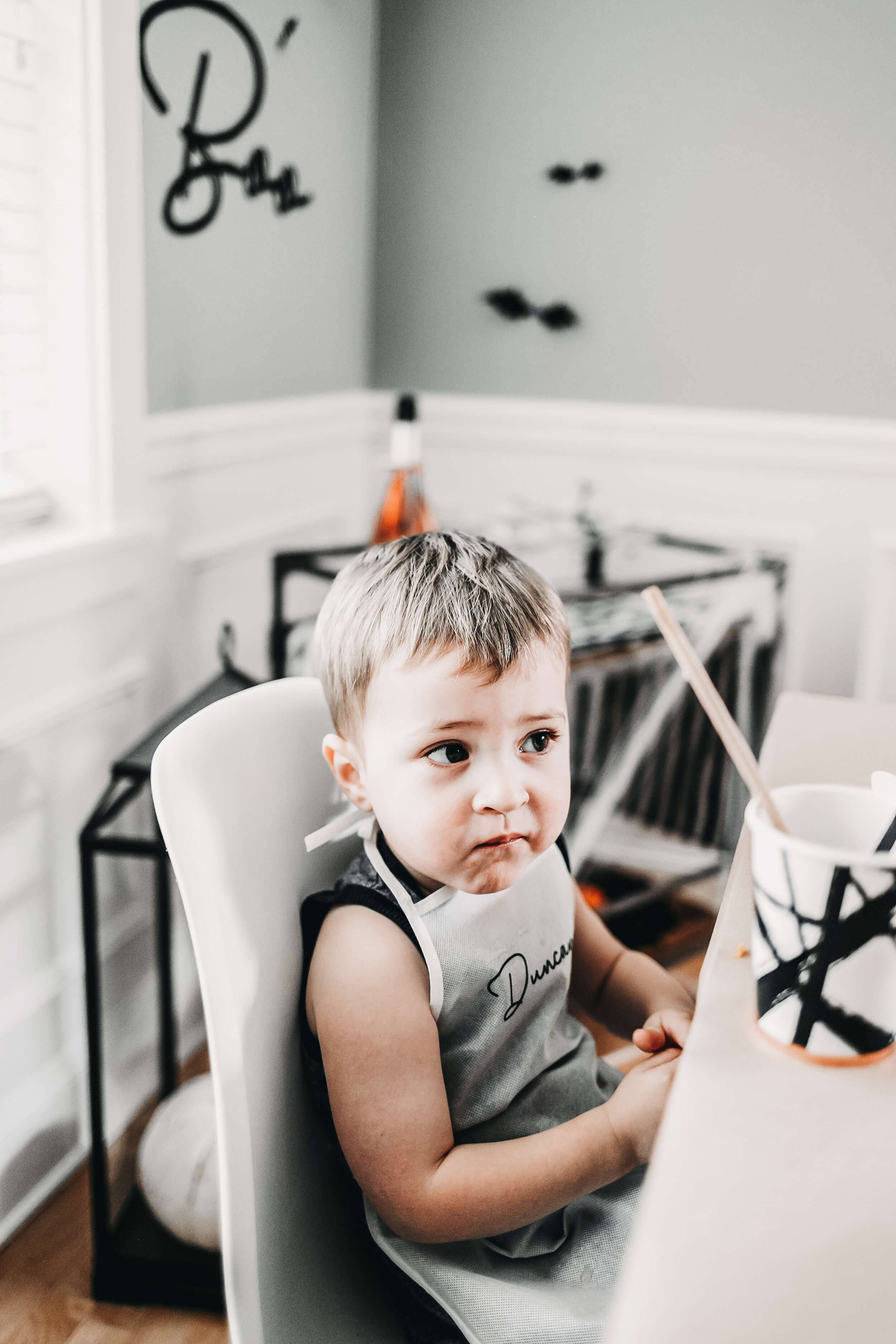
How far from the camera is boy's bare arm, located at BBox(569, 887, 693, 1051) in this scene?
0.88 m

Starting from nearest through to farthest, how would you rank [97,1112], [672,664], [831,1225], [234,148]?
[831,1225], [97,1112], [234,148], [672,664]

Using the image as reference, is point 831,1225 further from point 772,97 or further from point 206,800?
point 772,97

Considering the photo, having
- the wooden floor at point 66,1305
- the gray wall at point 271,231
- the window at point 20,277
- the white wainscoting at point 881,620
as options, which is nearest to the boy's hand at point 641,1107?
the wooden floor at point 66,1305

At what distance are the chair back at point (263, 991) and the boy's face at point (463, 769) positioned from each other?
3.2 inches

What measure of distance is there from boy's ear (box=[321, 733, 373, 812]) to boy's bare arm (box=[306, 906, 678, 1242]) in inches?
5.7

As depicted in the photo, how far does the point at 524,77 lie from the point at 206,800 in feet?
6.65

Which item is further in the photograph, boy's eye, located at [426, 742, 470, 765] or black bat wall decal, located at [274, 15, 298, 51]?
black bat wall decal, located at [274, 15, 298, 51]

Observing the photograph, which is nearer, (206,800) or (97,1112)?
(206,800)

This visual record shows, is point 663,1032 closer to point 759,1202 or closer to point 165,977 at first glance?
point 759,1202

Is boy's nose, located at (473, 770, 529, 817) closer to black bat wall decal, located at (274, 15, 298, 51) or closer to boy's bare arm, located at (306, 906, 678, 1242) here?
Result: boy's bare arm, located at (306, 906, 678, 1242)

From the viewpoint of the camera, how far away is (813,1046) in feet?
1.69

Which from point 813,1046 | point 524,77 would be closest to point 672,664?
point 524,77

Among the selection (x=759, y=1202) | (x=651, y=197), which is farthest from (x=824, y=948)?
(x=651, y=197)

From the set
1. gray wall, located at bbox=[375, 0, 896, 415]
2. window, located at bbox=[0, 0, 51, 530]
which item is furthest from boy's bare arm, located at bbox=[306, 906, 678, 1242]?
gray wall, located at bbox=[375, 0, 896, 415]
